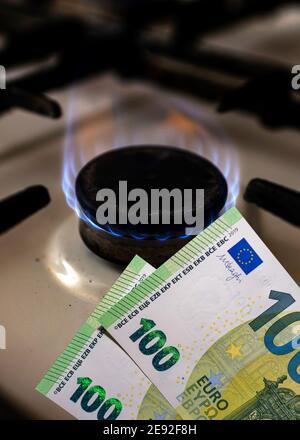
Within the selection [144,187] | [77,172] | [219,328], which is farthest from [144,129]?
[219,328]

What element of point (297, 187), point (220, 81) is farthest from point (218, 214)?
point (220, 81)

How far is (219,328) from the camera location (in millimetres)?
456

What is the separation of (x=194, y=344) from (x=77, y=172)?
31cm

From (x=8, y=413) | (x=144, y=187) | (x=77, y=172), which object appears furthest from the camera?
(x=77, y=172)

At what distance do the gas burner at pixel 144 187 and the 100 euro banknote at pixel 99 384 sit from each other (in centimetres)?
10

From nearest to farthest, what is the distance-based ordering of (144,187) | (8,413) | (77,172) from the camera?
(8,413), (144,187), (77,172)

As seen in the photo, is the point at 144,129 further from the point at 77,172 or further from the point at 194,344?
the point at 194,344

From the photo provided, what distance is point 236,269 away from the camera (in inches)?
18.7

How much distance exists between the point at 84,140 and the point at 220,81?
0.26 meters

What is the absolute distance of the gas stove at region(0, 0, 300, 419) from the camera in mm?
494

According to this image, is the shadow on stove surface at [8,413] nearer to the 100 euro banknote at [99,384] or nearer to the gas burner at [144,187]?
the 100 euro banknote at [99,384]

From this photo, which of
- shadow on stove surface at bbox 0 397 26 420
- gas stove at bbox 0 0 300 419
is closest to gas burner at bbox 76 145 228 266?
gas stove at bbox 0 0 300 419

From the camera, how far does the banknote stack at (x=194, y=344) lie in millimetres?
438

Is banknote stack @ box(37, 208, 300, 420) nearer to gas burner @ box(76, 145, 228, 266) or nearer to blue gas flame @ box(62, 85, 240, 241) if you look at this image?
gas burner @ box(76, 145, 228, 266)
